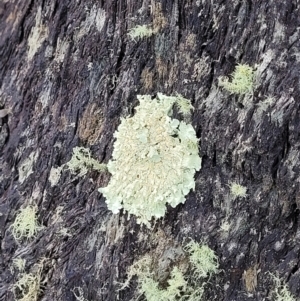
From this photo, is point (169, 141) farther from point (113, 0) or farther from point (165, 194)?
point (113, 0)

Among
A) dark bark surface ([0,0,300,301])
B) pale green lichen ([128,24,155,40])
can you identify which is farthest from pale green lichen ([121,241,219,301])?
pale green lichen ([128,24,155,40])

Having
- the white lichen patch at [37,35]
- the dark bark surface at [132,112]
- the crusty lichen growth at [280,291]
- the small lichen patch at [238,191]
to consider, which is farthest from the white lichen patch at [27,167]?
the crusty lichen growth at [280,291]

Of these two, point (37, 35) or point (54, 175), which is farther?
point (37, 35)

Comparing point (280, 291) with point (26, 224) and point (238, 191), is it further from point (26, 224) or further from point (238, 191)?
point (26, 224)

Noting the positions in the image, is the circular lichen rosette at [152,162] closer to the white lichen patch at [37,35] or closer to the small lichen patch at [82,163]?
Result: the small lichen patch at [82,163]

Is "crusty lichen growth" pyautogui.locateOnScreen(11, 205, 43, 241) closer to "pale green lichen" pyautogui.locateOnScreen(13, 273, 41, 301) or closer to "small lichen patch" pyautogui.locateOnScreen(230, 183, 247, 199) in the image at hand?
"pale green lichen" pyautogui.locateOnScreen(13, 273, 41, 301)

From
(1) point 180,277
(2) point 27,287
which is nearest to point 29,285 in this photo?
(2) point 27,287
